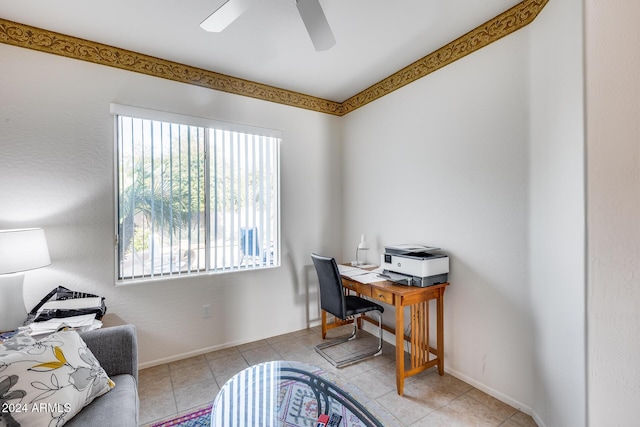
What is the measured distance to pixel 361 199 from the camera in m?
3.22

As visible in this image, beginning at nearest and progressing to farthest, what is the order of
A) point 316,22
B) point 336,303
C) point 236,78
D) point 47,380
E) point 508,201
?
point 47,380 < point 316,22 < point 508,201 < point 336,303 < point 236,78

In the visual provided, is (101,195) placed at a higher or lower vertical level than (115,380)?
higher

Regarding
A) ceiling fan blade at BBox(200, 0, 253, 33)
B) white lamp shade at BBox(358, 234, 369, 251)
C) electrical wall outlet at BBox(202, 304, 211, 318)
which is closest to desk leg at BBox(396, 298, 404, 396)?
white lamp shade at BBox(358, 234, 369, 251)

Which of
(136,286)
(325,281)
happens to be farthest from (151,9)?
(325,281)

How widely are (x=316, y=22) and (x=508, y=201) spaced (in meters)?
1.65

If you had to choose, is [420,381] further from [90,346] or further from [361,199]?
[90,346]

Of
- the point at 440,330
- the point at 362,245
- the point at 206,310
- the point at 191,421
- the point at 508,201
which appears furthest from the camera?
the point at 362,245

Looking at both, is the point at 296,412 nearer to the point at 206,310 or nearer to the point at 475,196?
the point at 206,310

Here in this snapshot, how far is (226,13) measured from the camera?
147cm

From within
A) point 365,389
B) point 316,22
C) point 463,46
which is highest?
point 463,46

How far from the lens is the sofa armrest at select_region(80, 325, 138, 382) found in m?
1.52

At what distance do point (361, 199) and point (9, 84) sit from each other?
9.89 ft

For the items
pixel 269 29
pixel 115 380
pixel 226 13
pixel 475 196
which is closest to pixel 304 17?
pixel 226 13

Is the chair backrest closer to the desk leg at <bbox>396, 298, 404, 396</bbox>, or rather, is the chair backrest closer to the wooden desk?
the wooden desk
